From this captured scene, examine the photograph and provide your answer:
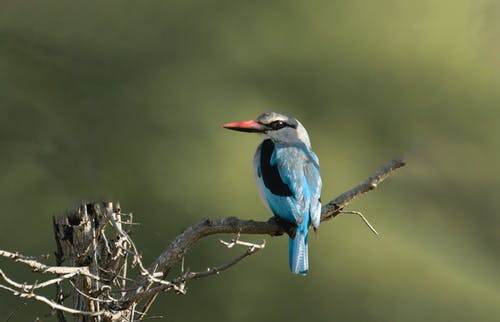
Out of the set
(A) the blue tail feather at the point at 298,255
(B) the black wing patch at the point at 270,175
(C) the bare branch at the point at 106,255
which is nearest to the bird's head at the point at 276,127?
(B) the black wing patch at the point at 270,175

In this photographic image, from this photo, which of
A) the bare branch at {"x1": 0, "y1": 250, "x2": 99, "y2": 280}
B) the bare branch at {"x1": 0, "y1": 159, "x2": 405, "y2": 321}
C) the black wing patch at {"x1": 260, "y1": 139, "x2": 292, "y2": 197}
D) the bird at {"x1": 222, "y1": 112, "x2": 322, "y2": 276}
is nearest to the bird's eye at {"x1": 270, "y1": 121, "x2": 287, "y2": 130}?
the bird at {"x1": 222, "y1": 112, "x2": 322, "y2": 276}

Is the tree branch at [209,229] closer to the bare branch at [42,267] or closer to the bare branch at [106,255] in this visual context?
the bare branch at [106,255]

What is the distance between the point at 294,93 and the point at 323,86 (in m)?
0.77

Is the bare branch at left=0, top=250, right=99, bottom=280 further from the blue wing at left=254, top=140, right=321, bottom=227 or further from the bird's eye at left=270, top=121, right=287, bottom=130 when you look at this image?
the bird's eye at left=270, top=121, right=287, bottom=130

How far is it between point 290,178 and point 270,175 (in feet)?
0.34

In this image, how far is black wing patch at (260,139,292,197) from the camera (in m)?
3.51

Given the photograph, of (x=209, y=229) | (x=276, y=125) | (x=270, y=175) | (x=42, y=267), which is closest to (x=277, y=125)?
(x=276, y=125)

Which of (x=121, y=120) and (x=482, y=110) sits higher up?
(x=482, y=110)

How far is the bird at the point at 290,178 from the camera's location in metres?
3.38

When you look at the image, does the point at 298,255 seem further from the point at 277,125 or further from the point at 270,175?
the point at 277,125

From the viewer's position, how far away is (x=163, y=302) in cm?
741

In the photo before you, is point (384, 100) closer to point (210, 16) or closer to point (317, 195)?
point (210, 16)

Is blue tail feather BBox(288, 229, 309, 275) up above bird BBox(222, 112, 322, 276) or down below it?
below

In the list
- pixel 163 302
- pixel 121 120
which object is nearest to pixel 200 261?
pixel 163 302
